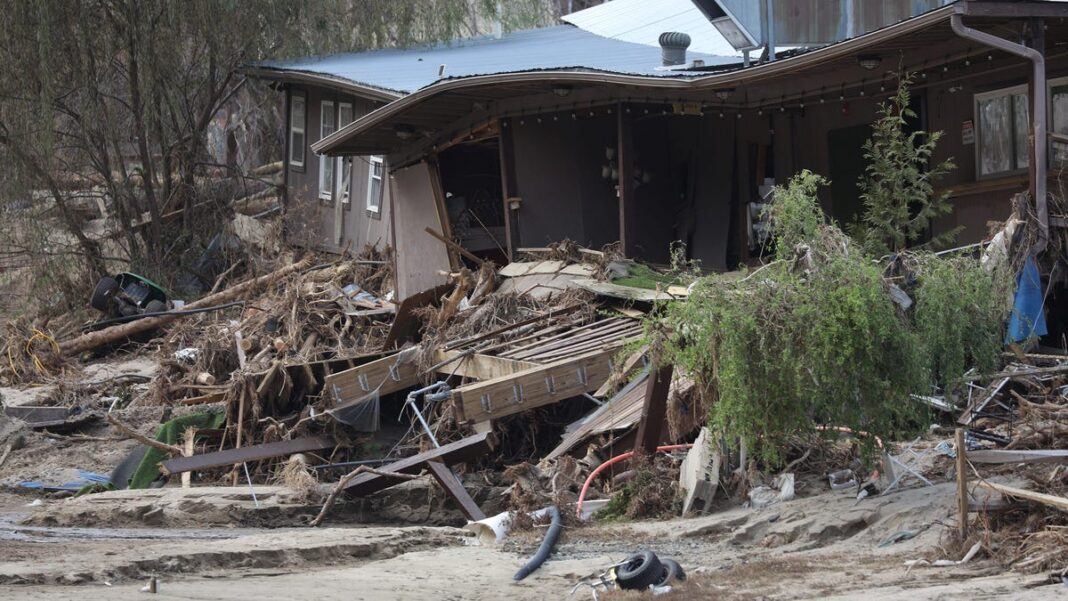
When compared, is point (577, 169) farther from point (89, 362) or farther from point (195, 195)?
point (195, 195)

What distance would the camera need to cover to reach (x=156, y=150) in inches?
1024

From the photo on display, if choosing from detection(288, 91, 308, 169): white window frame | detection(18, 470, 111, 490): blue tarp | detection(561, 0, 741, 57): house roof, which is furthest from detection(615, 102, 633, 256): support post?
detection(288, 91, 308, 169): white window frame

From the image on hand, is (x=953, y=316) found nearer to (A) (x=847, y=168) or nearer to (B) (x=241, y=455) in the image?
(A) (x=847, y=168)

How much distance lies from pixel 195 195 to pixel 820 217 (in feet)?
61.5

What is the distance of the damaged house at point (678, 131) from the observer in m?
12.5

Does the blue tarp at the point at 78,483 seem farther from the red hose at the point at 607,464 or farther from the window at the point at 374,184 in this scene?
the window at the point at 374,184

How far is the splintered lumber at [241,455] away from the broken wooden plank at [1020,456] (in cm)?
753

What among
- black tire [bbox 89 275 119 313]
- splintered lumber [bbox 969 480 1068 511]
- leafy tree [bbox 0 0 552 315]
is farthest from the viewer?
leafy tree [bbox 0 0 552 315]

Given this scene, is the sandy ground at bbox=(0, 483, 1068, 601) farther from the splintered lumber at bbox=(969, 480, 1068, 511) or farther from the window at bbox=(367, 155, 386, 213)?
the window at bbox=(367, 155, 386, 213)

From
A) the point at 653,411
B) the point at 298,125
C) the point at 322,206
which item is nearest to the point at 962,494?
the point at 653,411

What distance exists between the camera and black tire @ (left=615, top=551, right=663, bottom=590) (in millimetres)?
7797

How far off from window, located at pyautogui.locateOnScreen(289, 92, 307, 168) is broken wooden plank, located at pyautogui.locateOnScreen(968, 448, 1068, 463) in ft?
61.4

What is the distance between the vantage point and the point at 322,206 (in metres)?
25.2

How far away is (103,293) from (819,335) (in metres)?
16.9
